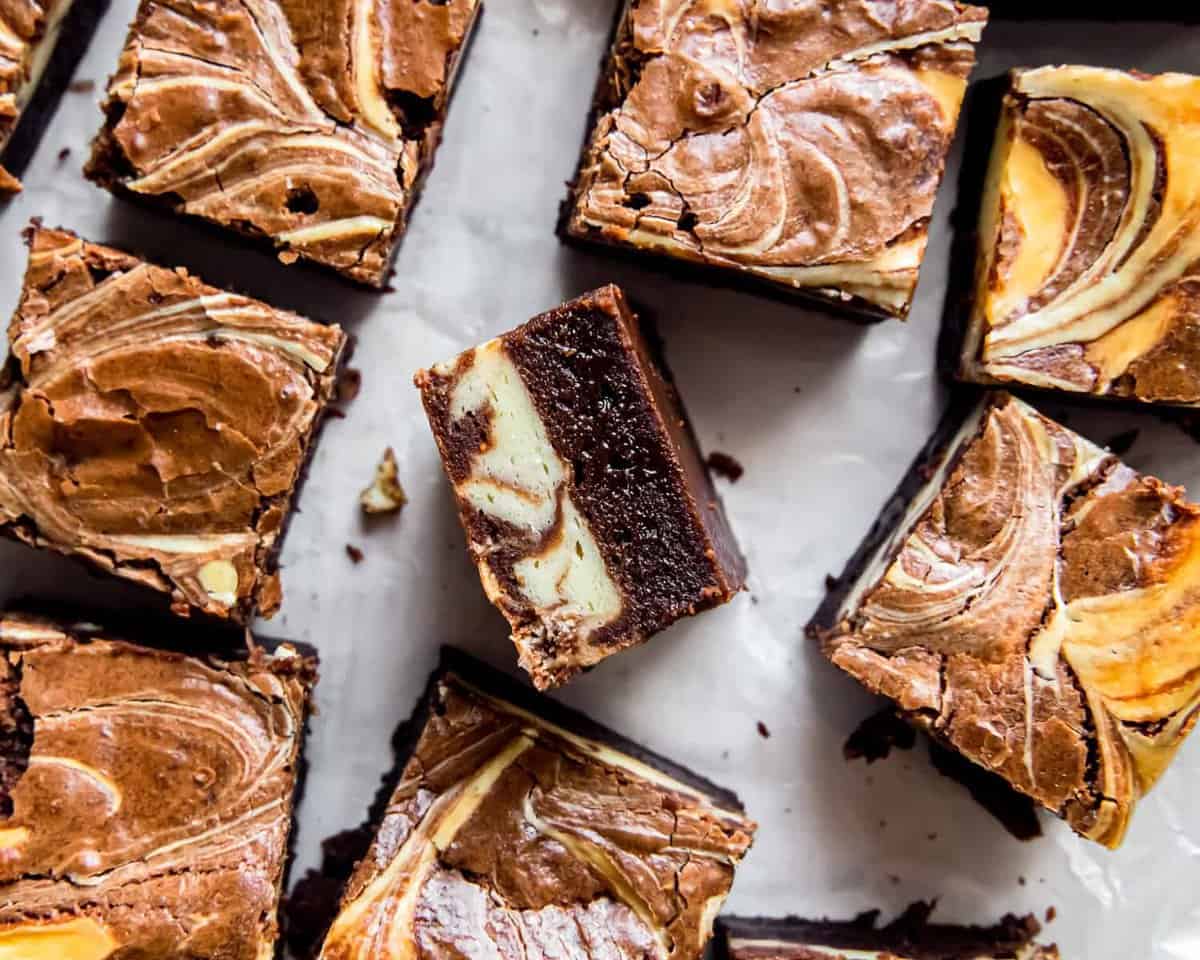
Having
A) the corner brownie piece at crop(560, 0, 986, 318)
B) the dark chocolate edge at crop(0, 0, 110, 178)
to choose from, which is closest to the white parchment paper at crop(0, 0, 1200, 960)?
the dark chocolate edge at crop(0, 0, 110, 178)

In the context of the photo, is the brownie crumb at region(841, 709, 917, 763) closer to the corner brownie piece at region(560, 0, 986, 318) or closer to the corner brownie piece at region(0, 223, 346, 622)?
the corner brownie piece at region(560, 0, 986, 318)

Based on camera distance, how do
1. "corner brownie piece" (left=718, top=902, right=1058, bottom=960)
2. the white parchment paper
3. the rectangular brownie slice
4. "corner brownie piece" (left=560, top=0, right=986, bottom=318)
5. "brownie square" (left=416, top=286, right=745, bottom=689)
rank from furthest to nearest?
1. the white parchment paper
2. "corner brownie piece" (left=718, top=902, right=1058, bottom=960)
3. the rectangular brownie slice
4. "corner brownie piece" (left=560, top=0, right=986, bottom=318)
5. "brownie square" (left=416, top=286, right=745, bottom=689)

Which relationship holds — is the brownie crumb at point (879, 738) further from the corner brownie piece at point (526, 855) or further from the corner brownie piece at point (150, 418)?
the corner brownie piece at point (150, 418)

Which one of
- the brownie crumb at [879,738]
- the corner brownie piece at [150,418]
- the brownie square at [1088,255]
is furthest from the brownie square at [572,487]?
the brownie square at [1088,255]

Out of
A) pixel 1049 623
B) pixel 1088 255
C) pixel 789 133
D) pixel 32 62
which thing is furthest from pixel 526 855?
pixel 32 62

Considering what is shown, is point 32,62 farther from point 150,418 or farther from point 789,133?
point 789,133

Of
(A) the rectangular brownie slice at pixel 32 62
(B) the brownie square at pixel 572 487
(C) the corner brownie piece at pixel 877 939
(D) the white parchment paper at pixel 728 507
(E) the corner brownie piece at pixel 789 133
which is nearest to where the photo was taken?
(B) the brownie square at pixel 572 487
